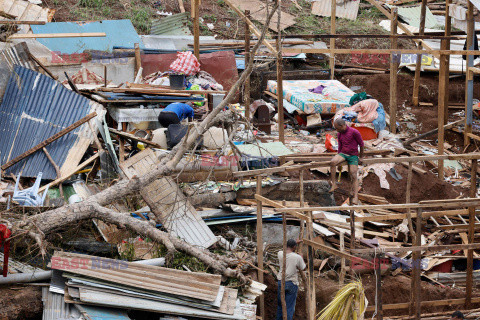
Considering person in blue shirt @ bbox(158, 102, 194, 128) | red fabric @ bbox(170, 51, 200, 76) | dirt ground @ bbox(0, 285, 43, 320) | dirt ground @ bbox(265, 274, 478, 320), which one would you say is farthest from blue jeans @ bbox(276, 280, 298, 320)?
red fabric @ bbox(170, 51, 200, 76)

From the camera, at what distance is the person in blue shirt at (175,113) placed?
13.8 meters

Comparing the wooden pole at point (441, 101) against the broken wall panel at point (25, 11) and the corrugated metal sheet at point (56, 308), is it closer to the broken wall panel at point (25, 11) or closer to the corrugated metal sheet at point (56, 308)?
the corrugated metal sheet at point (56, 308)

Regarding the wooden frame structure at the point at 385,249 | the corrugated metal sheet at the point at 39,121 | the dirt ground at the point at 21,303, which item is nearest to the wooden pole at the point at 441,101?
the wooden frame structure at the point at 385,249

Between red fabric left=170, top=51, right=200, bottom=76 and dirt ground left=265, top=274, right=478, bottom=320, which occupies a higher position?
red fabric left=170, top=51, right=200, bottom=76

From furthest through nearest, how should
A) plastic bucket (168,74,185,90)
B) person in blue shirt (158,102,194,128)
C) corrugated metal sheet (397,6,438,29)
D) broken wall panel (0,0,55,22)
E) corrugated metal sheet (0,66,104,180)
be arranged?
corrugated metal sheet (397,6,438,29), broken wall panel (0,0,55,22), plastic bucket (168,74,185,90), person in blue shirt (158,102,194,128), corrugated metal sheet (0,66,104,180)

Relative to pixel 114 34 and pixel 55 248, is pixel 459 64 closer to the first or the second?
pixel 114 34

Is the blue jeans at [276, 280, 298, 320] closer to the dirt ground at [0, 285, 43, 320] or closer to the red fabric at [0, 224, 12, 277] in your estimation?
the dirt ground at [0, 285, 43, 320]

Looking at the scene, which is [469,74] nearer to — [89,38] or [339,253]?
[339,253]

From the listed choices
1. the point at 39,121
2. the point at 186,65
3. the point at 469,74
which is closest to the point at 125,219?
the point at 39,121

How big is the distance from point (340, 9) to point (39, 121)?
54.4 feet

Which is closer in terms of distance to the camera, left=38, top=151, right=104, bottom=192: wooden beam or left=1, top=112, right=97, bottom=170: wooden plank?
left=38, top=151, right=104, bottom=192: wooden beam

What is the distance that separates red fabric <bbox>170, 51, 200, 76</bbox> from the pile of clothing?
159 inches

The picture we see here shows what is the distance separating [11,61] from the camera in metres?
14.0

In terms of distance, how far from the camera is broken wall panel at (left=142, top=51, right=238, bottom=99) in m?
19.0
